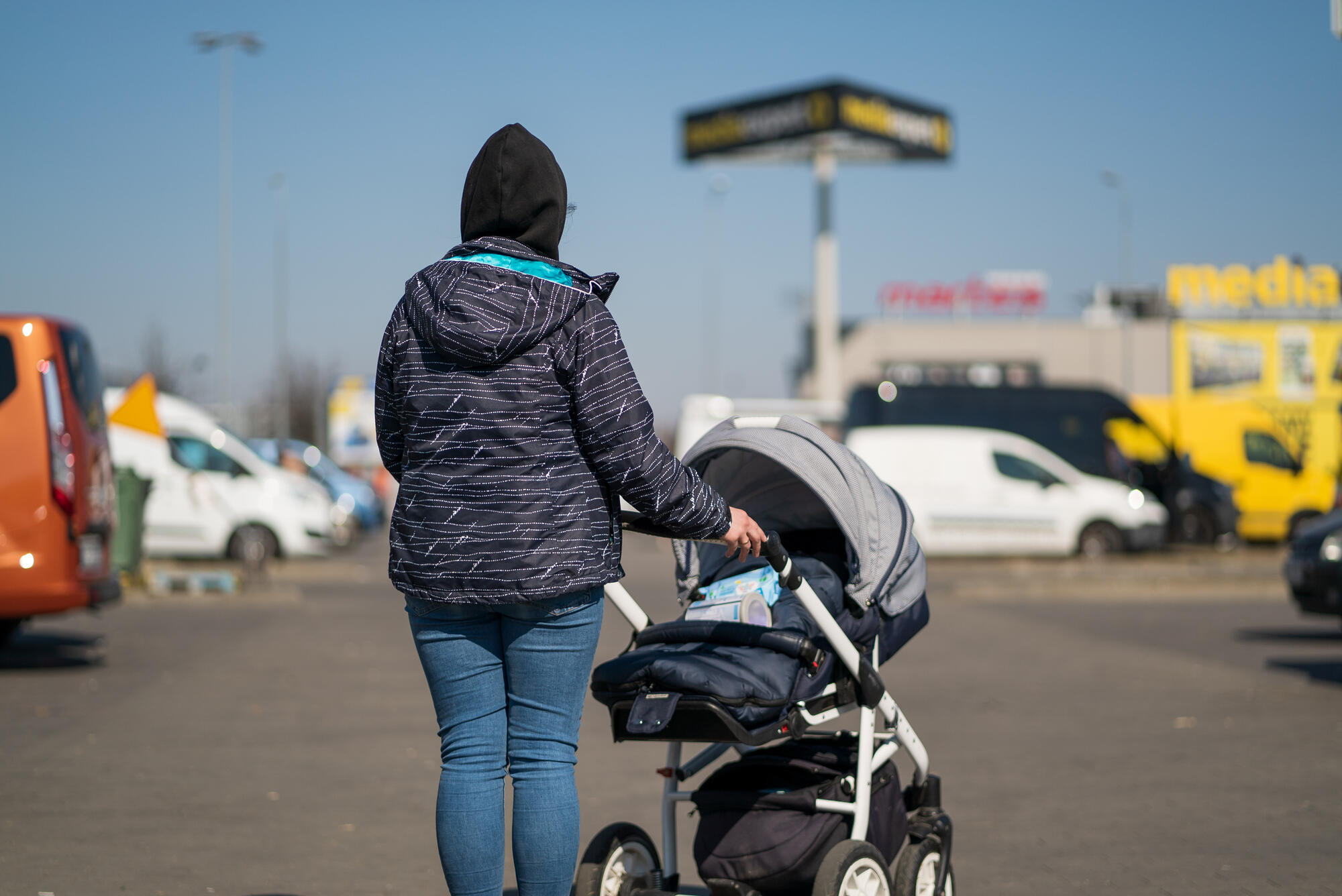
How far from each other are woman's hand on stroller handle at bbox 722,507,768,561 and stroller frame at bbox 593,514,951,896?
0.04m

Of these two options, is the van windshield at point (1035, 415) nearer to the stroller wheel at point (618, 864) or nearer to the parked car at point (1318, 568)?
the parked car at point (1318, 568)

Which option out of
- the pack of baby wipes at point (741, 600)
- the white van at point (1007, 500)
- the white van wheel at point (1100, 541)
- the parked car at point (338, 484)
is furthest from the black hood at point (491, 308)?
the parked car at point (338, 484)

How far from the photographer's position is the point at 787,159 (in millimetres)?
52375

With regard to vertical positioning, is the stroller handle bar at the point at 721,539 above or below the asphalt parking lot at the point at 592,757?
above

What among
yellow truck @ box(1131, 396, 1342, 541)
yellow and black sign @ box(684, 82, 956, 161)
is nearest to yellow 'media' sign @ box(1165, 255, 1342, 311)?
yellow and black sign @ box(684, 82, 956, 161)

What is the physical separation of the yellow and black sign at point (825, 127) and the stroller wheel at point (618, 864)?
47326mm

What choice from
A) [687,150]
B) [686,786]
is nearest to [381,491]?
[687,150]

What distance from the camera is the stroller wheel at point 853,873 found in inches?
149

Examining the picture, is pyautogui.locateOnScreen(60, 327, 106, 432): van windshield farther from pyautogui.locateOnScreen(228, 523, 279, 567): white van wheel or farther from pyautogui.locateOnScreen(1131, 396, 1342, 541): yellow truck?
pyautogui.locateOnScreen(1131, 396, 1342, 541): yellow truck

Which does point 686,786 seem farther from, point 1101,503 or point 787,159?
point 787,159

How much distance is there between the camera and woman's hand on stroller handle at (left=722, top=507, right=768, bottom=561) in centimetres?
353

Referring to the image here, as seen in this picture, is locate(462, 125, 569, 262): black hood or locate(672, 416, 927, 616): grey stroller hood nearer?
locate(462, 125, 569, 262): black hood

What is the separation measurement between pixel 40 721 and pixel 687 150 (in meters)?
47.1

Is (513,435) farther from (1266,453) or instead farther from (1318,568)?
(1266,453)
